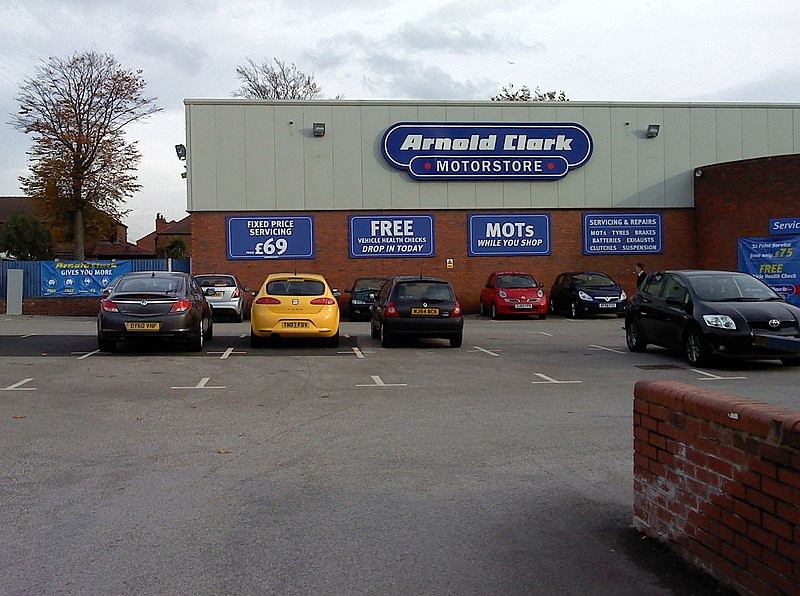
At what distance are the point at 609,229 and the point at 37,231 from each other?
5447 cm

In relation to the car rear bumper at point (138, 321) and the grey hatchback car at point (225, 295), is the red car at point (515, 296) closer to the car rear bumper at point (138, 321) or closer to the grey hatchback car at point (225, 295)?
the grey hatchback car at point (225, 295)

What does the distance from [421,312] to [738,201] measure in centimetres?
1734

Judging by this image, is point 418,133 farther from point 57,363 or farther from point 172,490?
point 172,490

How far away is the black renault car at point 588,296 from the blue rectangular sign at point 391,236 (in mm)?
5083

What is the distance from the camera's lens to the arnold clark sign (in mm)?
29672

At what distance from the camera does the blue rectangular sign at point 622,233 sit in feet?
101

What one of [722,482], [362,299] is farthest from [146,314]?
[722,482]

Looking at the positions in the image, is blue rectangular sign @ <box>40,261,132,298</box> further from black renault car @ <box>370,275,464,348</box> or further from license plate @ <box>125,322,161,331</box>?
black renault car @ <box>370,275,464,348</box>

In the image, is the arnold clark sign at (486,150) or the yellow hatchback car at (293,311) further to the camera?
the arnold clark sign at (486,150)

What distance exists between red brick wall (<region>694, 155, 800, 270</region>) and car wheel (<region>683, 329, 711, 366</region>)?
53.5 ft

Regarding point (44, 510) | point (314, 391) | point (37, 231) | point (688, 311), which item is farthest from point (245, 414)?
point (37, 231)

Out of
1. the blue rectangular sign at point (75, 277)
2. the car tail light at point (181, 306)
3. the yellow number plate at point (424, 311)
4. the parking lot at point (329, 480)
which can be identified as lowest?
the parking lot at point (329, 480)

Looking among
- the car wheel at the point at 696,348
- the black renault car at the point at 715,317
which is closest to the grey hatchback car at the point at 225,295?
the black renault car at the point at 715,317

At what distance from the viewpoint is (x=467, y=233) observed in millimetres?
30172
